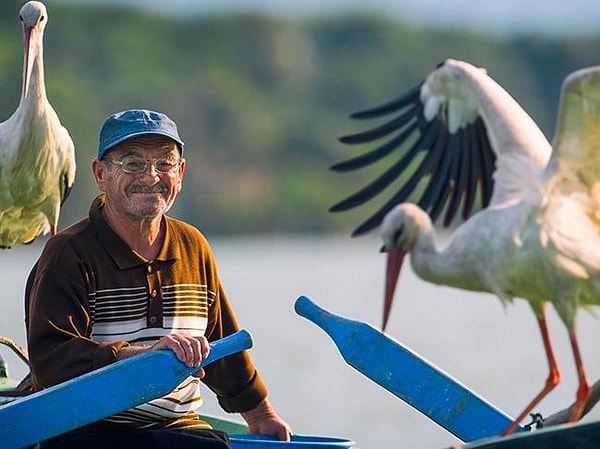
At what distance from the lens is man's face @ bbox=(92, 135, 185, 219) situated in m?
5.27

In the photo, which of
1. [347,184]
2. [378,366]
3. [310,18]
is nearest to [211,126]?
[347,184]

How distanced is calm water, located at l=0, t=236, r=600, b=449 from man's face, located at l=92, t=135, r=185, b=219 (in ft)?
19.2

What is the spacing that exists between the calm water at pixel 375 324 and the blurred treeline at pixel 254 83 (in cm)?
342

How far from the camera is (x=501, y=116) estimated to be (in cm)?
676

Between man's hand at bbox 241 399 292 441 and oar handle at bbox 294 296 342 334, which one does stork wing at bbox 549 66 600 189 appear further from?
man's hand at bbox 241 399 292 441

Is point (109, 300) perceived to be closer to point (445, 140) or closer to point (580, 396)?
point (580, 396)

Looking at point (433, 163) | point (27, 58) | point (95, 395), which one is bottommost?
point (95, 395)

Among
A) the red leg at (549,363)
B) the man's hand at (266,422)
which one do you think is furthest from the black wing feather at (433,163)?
the man's hand at (266,422)

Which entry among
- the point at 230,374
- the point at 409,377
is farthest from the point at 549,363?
the point at 230,374

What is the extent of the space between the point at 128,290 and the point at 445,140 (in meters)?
2.66

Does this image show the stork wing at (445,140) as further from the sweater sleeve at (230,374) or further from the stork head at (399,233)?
the sweater sleeve at (230,374)

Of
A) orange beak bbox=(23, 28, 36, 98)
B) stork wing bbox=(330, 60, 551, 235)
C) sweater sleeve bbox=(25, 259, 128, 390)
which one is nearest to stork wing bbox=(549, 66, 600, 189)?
stork wing bbox=(330, 60, 551, 235)

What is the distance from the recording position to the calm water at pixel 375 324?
1617 centimetres

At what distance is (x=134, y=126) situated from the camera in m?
5.23
